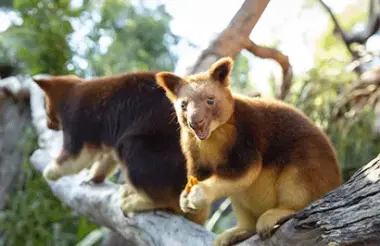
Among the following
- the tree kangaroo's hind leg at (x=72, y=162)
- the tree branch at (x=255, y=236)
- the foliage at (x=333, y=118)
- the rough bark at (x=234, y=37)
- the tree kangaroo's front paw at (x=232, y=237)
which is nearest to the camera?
the tree branch at (x=255, y=236)

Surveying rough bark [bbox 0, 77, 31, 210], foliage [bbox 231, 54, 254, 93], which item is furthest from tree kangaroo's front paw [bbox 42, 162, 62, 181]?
foliage [bbox 231, 54, 254, 93]

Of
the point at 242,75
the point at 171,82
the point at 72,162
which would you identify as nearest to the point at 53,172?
the point at 72,162

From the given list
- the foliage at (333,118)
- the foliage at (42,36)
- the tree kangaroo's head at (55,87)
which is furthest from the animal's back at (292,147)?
the foliage at (42,36)

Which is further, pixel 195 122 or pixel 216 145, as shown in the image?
pixel 216 145

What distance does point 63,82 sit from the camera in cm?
262

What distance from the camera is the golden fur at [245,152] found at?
4.22 feet

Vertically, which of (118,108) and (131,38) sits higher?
(118,108)

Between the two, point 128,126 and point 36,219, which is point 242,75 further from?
point 128,126

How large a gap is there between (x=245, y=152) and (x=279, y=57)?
162 centimetres

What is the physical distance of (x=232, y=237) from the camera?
1.41 m

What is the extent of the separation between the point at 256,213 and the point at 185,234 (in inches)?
13.9

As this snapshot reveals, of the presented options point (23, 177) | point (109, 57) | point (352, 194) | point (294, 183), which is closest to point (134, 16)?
point (109, 57)

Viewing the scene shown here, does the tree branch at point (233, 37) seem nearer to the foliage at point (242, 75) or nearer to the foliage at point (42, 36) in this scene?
the foliage at point (42, 36)

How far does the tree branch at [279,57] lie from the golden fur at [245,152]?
1.30 metres
